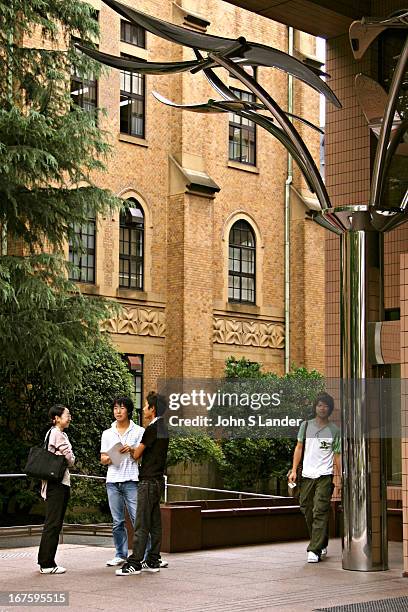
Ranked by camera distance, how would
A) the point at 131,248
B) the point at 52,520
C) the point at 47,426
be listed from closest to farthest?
the point at 52,520 → the point at 47,426 → the point at 131,248

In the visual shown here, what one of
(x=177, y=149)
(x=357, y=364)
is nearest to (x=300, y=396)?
(x=177, y=149)

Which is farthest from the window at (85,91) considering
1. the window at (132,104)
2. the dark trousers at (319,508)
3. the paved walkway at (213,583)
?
the dark trousers at (319,508)

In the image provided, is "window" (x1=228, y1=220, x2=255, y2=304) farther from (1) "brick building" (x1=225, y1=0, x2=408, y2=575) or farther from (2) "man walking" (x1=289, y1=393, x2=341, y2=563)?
(2) "man walking" (x1=289, y1=393, x2=341, y2=563)

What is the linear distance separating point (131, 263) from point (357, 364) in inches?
712

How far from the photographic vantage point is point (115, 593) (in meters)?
9.70

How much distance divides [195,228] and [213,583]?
1979 centimetres

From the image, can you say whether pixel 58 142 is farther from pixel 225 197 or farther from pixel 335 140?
pixel 225 197

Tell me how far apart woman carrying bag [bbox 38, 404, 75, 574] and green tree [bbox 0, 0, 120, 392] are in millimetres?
8911

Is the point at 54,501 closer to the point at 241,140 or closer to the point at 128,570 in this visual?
the point at 128,570

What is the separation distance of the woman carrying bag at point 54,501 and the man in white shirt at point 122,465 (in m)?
0.48

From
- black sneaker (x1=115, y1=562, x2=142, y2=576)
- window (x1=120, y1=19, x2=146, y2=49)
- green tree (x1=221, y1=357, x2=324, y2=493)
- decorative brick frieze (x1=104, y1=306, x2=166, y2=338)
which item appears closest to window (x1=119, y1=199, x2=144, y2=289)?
decorative brick frieze (x1=104, y1=306, x2=166, y2=338)

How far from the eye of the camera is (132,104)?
1168 inches

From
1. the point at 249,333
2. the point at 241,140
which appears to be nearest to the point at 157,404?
the point at 249,333

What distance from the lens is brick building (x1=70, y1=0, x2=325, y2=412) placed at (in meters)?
28.8
